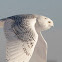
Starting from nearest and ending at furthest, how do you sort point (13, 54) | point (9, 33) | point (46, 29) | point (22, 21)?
point (13, 54) → point (9, 33) → point (22, 21) → point (46, 29)

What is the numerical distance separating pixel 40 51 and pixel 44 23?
3.69 feet

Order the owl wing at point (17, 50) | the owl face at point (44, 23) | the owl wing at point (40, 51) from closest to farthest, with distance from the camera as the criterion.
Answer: the owl wing at point (17, 50) → the owl wing at point (40, 51) → the owl face at point (44, 23)

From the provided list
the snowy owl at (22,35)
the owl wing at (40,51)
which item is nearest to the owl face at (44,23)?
the snowy owl at (22,35)

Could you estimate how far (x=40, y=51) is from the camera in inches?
528

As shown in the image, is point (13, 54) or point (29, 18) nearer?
point (13, 54)

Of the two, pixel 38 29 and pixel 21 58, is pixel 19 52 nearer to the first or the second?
pixel 21 58

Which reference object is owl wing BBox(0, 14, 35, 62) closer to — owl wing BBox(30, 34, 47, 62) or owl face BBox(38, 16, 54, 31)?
owl wing BBox(30, 34, 47, 62)

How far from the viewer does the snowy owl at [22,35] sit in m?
11.1

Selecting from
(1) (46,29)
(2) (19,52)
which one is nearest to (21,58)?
(2) (19,52)

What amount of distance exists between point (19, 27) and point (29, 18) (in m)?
0.82

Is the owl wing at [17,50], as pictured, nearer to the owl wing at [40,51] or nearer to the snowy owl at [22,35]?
the snowy owl at [22,35]

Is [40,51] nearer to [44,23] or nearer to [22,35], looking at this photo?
[44,23]

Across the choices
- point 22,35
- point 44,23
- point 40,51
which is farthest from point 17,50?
point 44,23

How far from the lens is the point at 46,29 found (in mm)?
13695
